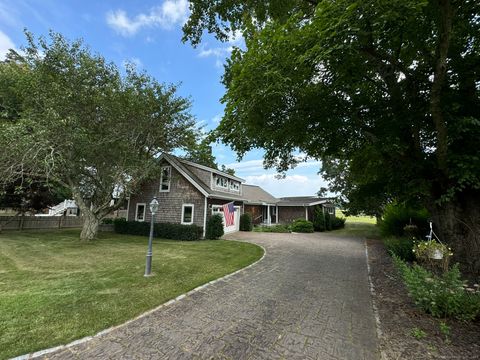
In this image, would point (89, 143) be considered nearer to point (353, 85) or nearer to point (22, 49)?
point (22, 49)

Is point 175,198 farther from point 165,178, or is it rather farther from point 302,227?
point 302,227

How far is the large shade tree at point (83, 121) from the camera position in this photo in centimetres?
1058

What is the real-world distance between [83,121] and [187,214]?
8216mm

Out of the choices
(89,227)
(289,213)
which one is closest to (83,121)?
(89,227)

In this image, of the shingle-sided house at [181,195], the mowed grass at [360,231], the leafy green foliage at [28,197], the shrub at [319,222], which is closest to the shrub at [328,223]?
the mowed grass at [360,231]

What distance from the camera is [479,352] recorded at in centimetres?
330

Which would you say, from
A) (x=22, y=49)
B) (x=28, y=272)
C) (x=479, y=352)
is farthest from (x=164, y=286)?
(x=22, y=49)

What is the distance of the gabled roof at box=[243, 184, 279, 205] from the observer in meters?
25.0

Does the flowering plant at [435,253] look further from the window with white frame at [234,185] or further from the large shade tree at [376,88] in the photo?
the window with white frame at [234,185]

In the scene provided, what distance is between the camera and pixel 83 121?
1239 centimetres

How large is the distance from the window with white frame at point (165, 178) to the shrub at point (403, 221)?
1431 cm

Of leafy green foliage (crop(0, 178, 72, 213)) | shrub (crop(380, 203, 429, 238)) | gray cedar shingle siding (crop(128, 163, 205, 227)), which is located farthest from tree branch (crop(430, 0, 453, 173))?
leafy green foliage (crop(0, 178, 72, 213))

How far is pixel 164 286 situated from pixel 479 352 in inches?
227

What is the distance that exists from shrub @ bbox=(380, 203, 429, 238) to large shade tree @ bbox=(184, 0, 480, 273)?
18.4 ft
